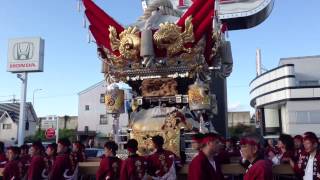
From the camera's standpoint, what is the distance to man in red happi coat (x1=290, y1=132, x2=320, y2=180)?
17.4 feet

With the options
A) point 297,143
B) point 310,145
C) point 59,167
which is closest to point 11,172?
point 59,167

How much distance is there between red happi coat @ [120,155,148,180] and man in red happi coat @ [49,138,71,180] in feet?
3.55

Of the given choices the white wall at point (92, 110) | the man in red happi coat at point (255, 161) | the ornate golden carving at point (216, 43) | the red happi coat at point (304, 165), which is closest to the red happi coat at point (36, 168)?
the man in red happi coat at point (255, 161)

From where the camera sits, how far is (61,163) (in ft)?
20.3

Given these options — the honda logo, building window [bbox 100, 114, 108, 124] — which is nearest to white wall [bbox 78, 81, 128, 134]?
building window [bbox 100, 114, 108, 124]

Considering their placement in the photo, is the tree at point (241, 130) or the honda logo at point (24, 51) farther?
the honda logo at point (24, 51)

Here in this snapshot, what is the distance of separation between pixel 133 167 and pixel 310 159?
2616mm

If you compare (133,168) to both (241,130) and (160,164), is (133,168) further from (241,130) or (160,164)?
(241,130)

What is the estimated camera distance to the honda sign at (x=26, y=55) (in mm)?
26141

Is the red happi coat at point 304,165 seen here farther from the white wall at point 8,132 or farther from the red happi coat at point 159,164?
the white wall at point 8,132

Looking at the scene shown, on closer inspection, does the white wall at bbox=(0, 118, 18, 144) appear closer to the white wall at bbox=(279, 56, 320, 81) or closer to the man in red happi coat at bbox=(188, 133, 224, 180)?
the white wall at bbox=(279, 56, 320, 81)

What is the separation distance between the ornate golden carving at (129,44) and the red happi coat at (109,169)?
188 inches

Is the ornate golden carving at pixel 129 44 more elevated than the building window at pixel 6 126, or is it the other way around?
the ornate golden carving at pixel 129 44

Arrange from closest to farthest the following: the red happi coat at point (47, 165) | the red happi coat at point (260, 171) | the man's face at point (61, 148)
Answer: the red happi coat at point (260, 171) → the man's face at point (61, 148) → the red happi coat at point (47, 165)
